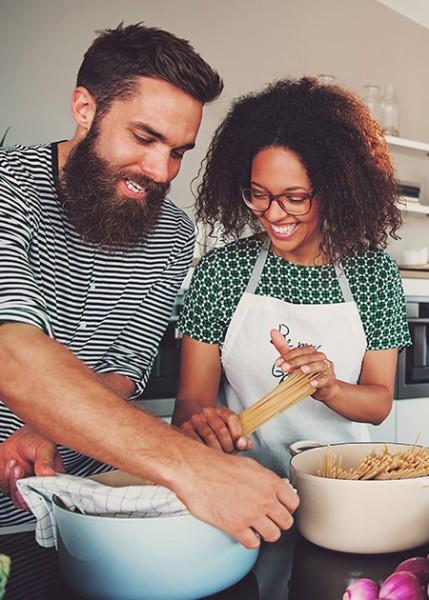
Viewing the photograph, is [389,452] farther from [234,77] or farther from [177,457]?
[234,77]

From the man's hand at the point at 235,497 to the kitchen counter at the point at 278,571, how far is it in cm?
6

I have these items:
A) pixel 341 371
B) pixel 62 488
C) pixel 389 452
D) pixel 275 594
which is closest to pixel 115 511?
pixel 62 488

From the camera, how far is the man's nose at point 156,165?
122 cm

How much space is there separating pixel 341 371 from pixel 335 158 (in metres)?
0.47

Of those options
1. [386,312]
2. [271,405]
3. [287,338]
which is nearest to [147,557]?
[271,405]

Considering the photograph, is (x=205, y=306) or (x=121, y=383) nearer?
(x=121, y=383)

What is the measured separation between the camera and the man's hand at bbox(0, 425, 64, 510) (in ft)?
2.88

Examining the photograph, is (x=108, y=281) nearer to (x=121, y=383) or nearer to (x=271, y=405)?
(x=121, y=383)

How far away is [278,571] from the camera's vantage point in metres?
0.75

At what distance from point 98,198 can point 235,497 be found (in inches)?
30.3

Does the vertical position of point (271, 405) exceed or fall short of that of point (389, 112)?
it falls short

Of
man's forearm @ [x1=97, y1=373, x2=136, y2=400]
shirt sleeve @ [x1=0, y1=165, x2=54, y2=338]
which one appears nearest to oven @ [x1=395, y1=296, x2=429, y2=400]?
man's forearm @ [x1=97, y1=373, x2=136, y2=400]

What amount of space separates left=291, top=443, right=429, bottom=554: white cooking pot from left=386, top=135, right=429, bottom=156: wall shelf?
119 inches

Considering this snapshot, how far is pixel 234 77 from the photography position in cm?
324
